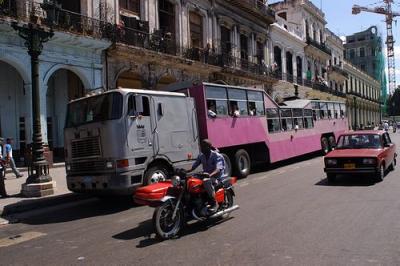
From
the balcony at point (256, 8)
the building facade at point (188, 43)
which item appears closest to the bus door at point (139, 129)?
the building facade at point (188, 43)

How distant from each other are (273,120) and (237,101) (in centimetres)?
288

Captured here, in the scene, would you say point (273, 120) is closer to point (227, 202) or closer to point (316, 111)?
point (316, 111)

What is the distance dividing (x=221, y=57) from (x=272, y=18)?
415 inches

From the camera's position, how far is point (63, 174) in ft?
54.9

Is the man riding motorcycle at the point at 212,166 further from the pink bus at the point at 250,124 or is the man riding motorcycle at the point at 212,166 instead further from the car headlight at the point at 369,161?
the car headlight at the point at 369,161

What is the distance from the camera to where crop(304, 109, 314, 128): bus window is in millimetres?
21375

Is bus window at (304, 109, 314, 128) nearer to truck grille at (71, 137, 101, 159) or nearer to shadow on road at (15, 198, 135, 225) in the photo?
shadow on road at (15, 198, 135, 225)

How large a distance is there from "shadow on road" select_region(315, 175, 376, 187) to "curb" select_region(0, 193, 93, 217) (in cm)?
662

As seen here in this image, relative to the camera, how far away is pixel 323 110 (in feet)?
79.4

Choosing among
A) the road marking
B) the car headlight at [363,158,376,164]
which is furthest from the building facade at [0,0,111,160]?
the car headlight at [363,158,376,164]

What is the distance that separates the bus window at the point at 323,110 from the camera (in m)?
23.8

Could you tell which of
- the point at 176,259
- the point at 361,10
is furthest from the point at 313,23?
the point at 361,10

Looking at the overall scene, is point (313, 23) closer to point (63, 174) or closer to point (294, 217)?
point (63, 174)

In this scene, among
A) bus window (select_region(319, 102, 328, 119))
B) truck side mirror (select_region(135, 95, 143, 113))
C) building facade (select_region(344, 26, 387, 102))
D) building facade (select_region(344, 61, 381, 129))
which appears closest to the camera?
truck side mirror (select_region(135, 95, 143, 113))
